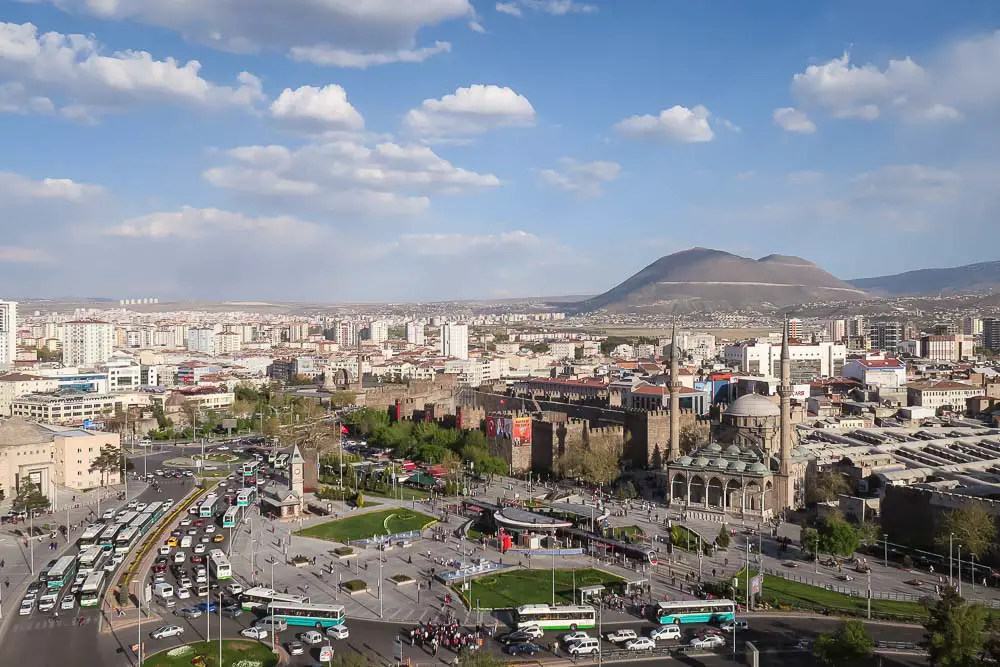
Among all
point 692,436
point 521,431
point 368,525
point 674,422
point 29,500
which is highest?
point 674,422

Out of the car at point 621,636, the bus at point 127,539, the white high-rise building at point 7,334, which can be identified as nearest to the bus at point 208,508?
the bus at point 127,539

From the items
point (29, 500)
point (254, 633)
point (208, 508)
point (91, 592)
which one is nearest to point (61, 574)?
point (91, 592)

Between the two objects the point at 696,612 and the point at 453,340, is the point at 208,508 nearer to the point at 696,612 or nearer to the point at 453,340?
the point at 696,612

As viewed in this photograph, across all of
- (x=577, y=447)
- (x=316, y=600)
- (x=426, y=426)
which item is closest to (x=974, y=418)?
(x=577, y=447)

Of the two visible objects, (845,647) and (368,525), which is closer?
(845,647)

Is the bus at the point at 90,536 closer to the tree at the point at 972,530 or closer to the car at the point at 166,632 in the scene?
the car at the point at 166,632

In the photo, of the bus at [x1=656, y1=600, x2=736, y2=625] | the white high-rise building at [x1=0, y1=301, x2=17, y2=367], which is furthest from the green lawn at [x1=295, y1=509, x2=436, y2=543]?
the white high-rise building at [x1=0, y1=301, x2=17, y2=367]
